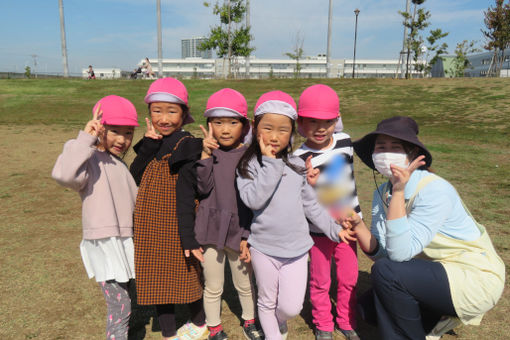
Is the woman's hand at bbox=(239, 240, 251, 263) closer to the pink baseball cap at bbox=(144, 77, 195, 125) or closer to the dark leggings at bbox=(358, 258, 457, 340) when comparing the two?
the dark leggings at bbox=(358, 258, 457, 340)

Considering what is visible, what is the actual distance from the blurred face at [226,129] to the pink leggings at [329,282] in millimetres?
1016

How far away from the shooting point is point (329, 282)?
2711 millimetres

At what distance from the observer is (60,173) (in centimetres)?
205

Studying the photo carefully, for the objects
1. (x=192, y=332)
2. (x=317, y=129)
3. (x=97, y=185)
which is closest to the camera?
(x=97, y=185)

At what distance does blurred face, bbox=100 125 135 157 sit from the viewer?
7.88 feet

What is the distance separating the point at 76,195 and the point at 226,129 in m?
4.97

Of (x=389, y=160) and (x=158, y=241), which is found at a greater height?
(x=389, y=160)

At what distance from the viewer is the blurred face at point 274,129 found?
7.42 feet

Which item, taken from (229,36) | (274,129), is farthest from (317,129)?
(229,36)

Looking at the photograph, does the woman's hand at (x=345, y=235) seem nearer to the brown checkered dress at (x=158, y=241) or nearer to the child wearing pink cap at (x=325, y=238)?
the child wearing pink cap at (x=325, y=238)

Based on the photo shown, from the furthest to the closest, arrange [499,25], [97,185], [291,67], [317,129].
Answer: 1. [291,67]
2. [499,25]
3. [317,129]
4. [97,185]

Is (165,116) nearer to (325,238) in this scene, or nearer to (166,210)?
(166,210)

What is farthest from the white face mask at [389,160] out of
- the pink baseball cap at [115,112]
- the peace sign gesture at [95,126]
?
the peace sign gesture at [95,126]

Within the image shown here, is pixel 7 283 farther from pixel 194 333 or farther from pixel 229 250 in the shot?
pixel 229 250
